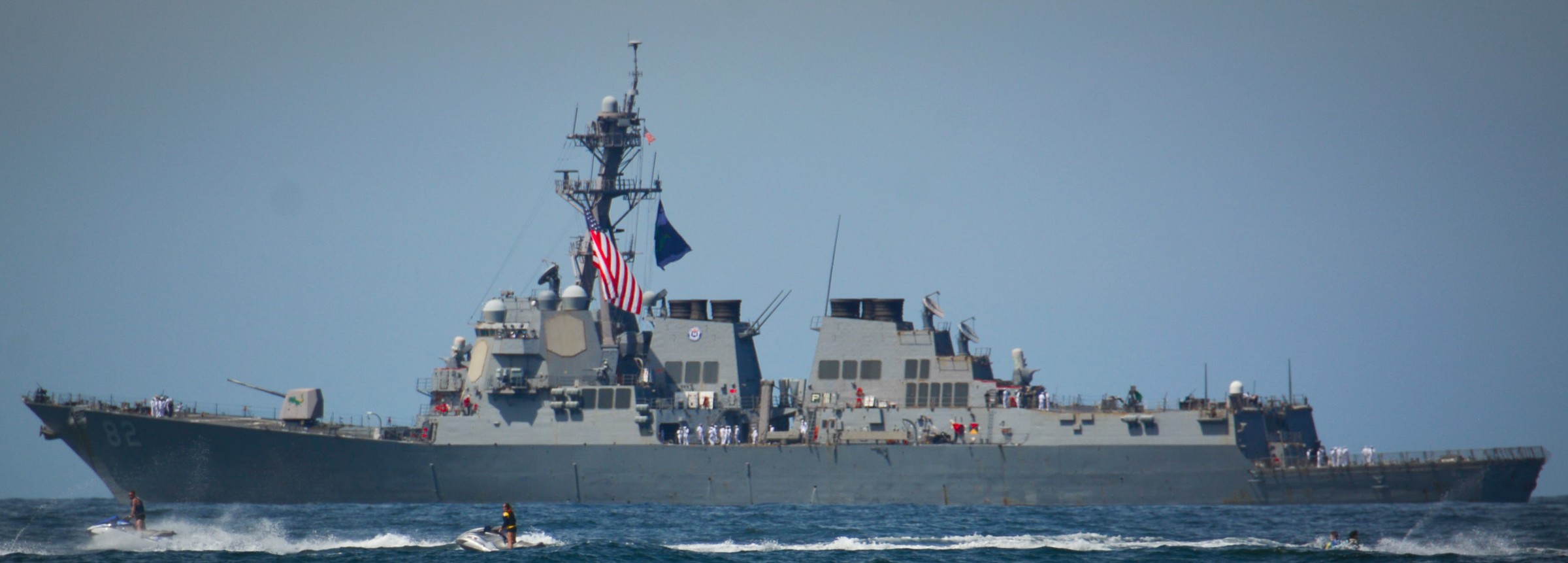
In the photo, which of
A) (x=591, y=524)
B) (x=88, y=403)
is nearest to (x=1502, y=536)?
(x=591, y=524)

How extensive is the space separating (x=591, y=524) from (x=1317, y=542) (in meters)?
14.7

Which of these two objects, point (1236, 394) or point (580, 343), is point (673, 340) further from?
point (1236, 394)

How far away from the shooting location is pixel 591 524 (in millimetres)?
33219

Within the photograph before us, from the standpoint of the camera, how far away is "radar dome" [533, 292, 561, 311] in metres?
41.3

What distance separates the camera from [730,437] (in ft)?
132

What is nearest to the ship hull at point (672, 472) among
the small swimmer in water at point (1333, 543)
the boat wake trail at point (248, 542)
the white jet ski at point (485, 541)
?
the small swimmer in water at point (1333, 543)

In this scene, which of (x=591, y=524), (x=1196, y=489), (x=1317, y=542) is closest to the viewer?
(x=1317, y=542)

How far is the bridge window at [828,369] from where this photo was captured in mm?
40500

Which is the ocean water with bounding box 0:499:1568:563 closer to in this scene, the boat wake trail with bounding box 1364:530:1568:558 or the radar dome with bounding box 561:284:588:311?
the boat wake trail with bounding box 1364:530:1568:558

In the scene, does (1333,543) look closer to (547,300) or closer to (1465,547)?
(1465,547)

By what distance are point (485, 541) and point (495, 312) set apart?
13.9 meters

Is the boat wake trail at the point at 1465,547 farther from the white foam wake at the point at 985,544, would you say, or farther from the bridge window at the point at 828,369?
the bridge window at the point at 828,369

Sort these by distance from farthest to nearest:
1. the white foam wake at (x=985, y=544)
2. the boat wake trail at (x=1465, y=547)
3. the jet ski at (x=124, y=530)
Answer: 1. the jet ski at (x=124, y=530)
2. the white foam wake at (x=985, y=544)
3. the boat wake trail at (x=1465, y=547)

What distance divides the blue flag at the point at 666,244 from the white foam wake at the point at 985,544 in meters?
13.9
